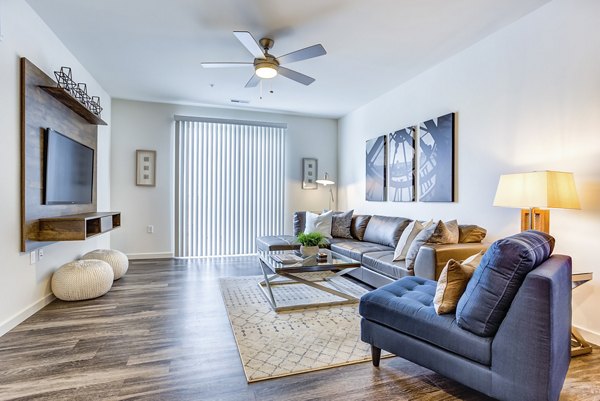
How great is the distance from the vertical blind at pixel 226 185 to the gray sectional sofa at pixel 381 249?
0.97m

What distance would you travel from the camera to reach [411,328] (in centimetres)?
184

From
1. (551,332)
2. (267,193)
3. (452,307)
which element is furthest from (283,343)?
(267,193)

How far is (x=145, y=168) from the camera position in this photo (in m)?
5.48

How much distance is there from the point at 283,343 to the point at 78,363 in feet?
4.40

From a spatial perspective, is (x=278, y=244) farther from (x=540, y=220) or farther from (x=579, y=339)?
Answer: (x=579, y=339)

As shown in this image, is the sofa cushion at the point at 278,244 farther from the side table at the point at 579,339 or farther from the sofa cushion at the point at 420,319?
the side table at the point at 579,339

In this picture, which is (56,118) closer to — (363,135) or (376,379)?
(376,379)

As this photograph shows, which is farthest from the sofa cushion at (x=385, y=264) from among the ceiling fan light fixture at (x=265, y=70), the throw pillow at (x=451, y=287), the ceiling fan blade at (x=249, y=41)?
the ceiling fan blade at (x=249, y=41)

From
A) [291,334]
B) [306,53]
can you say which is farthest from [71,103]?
[291,334]

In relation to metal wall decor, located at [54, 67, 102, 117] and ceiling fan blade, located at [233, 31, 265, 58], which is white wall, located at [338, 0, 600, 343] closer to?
ceiling fan blade, located at [233, 31, 265, 58]

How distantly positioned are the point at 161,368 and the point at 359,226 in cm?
351

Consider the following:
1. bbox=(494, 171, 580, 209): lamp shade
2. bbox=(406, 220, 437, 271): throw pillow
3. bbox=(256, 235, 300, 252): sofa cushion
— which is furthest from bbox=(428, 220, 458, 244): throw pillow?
bbox=(256, 235, 300, 252): sofa cushion

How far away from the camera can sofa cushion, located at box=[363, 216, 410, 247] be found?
416 centimetres

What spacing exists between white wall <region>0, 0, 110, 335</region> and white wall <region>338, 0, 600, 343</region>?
4.17m
